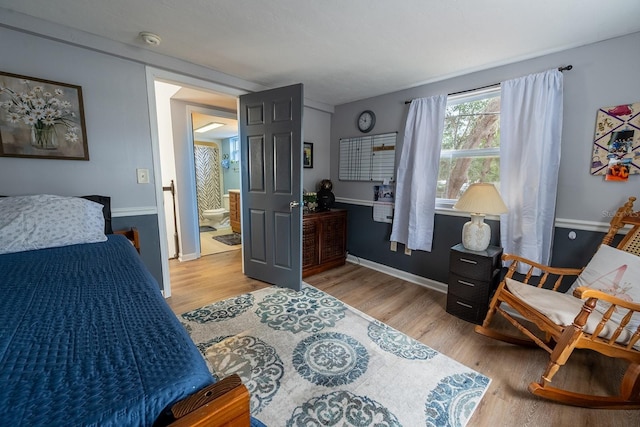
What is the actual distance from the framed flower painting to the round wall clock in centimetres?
277

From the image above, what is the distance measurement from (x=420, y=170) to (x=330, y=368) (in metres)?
2.06

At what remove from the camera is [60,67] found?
6.04 ft

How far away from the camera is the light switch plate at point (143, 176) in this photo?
2.23 meters

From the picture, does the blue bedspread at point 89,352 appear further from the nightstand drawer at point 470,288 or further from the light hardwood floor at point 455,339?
the nightstand drawer at point 470,288

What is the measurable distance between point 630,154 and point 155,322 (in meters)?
2.93

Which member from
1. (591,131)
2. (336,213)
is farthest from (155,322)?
(591,131)

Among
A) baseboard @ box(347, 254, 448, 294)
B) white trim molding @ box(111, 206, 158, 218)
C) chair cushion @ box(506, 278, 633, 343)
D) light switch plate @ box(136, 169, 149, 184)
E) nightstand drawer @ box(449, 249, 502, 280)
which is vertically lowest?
baseboard @ box(347, 254, 448, 294)

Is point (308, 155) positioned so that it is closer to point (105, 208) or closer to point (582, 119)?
point (105, 208)

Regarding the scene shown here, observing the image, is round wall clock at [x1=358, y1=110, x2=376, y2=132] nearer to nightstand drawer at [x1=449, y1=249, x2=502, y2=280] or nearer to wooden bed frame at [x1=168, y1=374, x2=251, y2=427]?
nightstand drawer at [x1=449, y1=249, x2=502, y2=280]

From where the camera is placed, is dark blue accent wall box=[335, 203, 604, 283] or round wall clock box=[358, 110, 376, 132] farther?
round wall clock box=[358, 110, 376, 132]

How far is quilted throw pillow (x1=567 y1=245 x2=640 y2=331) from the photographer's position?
1.47m

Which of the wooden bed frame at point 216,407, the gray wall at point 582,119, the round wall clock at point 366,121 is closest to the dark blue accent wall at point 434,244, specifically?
the gray wall at point 582,119

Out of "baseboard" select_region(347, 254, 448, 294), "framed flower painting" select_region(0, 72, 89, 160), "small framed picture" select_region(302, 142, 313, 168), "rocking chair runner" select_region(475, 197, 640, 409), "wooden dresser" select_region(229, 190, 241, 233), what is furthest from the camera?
"wooden dresser" select_region(229, 190, 241, 233)

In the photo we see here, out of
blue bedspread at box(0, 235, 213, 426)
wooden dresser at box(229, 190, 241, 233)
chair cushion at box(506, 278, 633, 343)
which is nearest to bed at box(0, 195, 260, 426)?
blue bedspread at box(0, 235, 213, 426)
